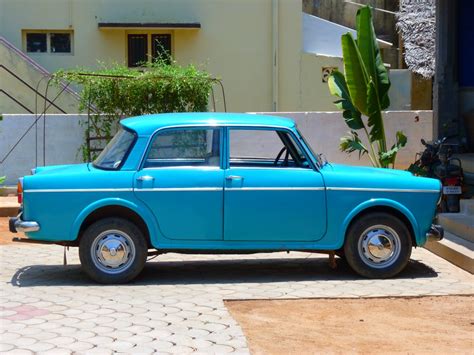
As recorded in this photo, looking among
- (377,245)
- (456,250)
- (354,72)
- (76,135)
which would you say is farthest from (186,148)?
(76,135)

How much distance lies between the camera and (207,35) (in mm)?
20953

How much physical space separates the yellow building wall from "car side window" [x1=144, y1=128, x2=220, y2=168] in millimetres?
12028

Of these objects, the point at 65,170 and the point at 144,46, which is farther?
the point at 144,46

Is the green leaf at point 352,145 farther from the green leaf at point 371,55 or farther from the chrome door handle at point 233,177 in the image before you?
the chrome door handle at point 233,177

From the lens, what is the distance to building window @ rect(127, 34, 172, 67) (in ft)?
68.9

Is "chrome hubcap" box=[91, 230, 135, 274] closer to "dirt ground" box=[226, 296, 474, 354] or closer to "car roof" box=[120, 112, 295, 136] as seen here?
"car roof" box=[120, 112, 295, 136]

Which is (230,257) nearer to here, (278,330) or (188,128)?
(188,128)

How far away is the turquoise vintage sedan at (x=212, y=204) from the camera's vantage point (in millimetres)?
8695

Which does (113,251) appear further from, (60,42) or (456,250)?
(60,42)

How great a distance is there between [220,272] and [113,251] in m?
1.40

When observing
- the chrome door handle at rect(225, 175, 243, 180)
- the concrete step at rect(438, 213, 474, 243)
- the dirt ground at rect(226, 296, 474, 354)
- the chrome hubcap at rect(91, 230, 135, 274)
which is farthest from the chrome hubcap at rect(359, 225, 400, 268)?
the chrome hubcap at rect(91, 230, 135, 274)

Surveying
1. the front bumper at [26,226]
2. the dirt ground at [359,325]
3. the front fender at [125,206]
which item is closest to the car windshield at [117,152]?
the front fender at [125,206]

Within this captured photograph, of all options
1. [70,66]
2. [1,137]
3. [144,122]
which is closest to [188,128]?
[144,122]

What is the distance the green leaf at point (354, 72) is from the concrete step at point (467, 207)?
2.85 metres
